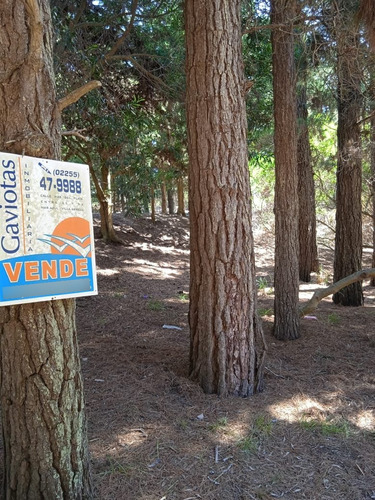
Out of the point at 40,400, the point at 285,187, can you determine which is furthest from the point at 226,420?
the point at 285,187

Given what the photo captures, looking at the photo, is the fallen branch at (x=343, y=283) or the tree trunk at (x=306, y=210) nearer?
the fallen branch at (x=343, y=283)

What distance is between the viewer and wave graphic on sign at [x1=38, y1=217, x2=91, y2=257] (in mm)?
1992

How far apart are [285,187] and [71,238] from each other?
3.97m

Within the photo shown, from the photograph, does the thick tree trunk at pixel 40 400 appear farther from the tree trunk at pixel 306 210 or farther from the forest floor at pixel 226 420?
the tree trunk at pixel 306 210

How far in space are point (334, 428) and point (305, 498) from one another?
824 mm

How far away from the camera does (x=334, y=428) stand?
305 cm

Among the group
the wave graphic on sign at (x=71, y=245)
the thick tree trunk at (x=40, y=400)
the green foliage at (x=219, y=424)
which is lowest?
the green foliage at (x=219, y=424)

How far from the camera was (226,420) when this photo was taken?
306cm

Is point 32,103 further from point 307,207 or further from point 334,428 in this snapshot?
point 307,207

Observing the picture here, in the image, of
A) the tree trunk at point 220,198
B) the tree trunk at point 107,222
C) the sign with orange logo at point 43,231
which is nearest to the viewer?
the sign with orange logo at point 43,231

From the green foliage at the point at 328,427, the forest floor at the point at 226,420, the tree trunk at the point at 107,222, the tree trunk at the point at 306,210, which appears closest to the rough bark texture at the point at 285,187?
the forest floor at the point at 226,420

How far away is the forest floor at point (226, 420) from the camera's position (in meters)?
2.43

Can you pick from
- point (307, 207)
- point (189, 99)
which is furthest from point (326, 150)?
point (189, 99)

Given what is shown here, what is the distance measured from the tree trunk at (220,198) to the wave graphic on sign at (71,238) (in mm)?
1532
